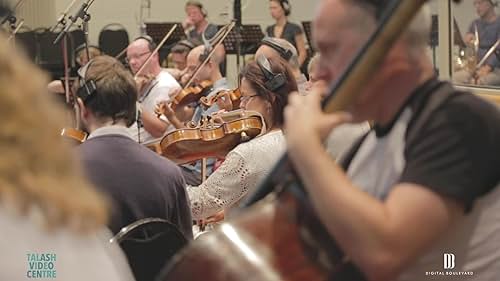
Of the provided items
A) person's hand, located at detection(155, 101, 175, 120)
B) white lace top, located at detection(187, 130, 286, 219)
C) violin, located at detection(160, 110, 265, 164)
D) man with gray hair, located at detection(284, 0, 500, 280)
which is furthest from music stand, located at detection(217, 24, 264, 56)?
man with gray hair, located at detection(284, 0, 500, 280)

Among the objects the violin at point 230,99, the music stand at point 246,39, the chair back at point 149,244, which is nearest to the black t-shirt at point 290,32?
the music stand at point 246,39

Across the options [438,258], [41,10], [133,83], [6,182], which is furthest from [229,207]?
[41,10]

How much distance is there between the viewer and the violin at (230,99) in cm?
553

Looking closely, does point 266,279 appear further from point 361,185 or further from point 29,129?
point 29,129

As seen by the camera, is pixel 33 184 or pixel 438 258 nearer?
pixel 33 184

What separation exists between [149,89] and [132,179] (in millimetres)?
3973

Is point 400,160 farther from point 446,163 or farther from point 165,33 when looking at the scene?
point 165,33

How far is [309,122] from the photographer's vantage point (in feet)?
5.16

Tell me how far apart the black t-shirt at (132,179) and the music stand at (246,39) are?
481 centimetres

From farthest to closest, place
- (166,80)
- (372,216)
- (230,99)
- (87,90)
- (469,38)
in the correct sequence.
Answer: (166,80), (469,38), (230,99), (87,90), (372,216)

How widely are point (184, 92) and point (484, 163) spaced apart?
523 cm

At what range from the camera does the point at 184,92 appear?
22.1ft

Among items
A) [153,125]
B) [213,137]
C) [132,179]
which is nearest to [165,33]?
[153,125]

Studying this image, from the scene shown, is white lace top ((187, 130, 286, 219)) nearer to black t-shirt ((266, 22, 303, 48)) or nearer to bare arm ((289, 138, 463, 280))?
bare arm ((289, 138, 463, 280))
